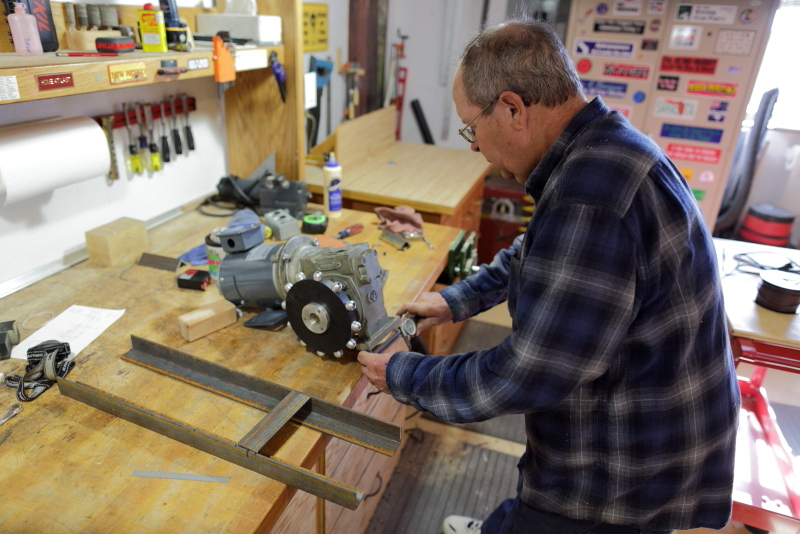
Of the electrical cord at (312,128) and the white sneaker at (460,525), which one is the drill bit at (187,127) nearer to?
the electrical cord at (312,128)

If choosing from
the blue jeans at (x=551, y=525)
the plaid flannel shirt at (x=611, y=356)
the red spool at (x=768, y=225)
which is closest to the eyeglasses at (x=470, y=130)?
the plaid flannel shirt at (x=611, y=356)

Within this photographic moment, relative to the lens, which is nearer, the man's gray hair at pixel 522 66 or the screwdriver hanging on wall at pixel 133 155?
the man's gray hair at pixel 522 66

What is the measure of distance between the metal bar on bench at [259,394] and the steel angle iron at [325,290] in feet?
0.55

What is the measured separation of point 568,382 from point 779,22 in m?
4.16

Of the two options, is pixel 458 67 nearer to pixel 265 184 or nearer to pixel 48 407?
pixel 48 407

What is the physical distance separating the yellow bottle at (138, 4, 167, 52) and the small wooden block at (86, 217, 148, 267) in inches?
21.2

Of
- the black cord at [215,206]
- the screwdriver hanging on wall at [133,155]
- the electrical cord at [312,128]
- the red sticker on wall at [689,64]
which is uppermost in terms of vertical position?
the red sticker on wall at [689,64]

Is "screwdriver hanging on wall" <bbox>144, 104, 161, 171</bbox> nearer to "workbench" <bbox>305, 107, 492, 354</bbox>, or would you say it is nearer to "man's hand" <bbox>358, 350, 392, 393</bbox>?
"workbench" <bbox>305, 107, 492, 354</bbox>

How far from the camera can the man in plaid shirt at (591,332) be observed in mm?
794

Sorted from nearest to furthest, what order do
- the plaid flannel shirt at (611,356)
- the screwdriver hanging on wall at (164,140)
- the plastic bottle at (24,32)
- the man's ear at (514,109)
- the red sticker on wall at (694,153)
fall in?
1. the plaid flannel shirt at (611,356)
2. the man's ear at (514,109)
3. the plastic bottle at (24,32)
4. the screwdriver hanging on wall at (164,140)
5. the red sticker on wall at (694,153)

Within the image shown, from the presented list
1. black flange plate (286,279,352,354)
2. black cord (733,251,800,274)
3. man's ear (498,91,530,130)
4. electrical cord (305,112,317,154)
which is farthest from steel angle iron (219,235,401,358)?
electrical cord (305,112,317,154)

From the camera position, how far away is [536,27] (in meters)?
0.92

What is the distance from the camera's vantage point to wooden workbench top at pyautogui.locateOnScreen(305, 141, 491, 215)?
7.61ft

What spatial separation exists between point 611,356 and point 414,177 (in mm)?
1941
